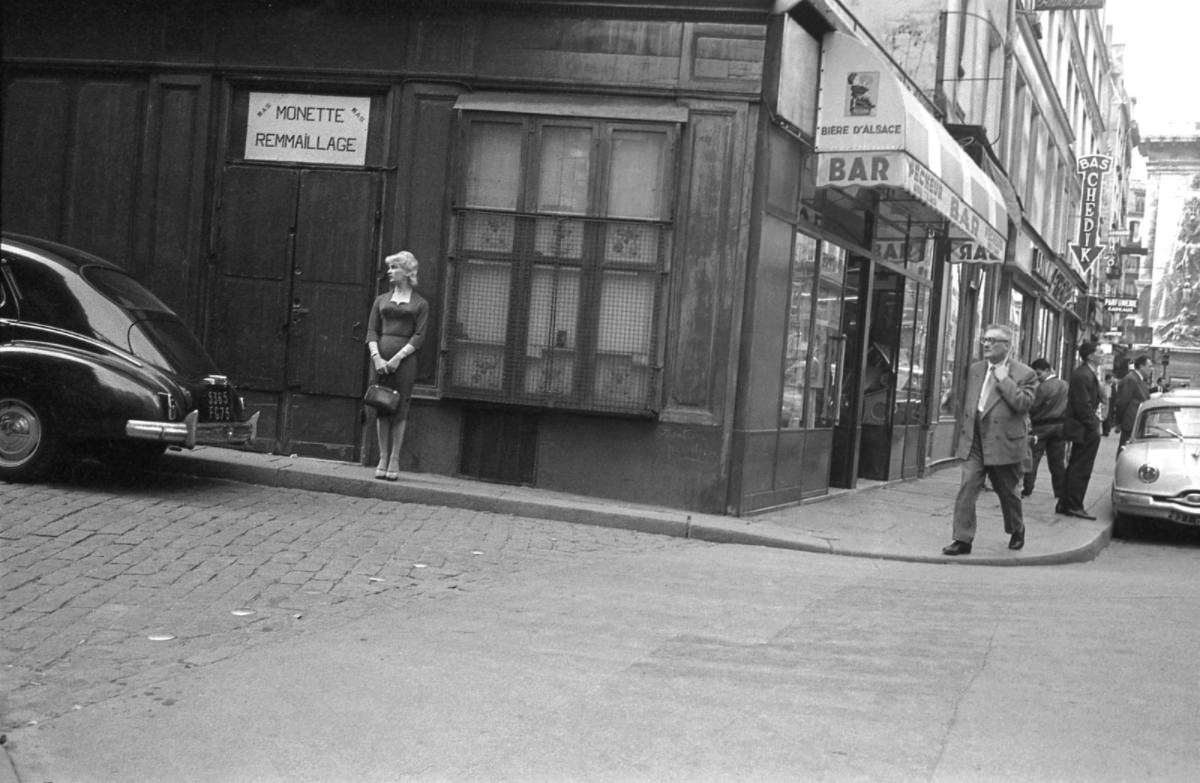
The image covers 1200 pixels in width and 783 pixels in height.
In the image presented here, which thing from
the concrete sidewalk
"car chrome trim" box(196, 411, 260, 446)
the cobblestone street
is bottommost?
the cobblestone street

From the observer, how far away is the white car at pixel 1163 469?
1276 cm

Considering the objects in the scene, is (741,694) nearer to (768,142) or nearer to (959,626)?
(959,626)

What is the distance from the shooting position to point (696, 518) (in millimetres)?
11055

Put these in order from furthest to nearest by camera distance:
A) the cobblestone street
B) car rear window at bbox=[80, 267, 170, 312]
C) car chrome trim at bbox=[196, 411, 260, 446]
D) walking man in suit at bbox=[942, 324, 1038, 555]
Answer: walking man in suit at bbox=[942, 324, 1038, 555]
car rear window at bbox=[80, 267, 170, 312]
car chrome trim at bbox=[196, 411, 260, 446]
the cobblestone street

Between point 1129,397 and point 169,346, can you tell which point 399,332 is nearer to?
point 169,346

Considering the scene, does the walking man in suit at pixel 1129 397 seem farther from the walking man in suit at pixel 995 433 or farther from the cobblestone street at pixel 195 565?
the cobblestone street at pixel 195 565

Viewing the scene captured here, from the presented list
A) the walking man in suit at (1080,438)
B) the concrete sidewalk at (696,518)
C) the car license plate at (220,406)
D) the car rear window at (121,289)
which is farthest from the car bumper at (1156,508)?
the car rear window at (121,289)

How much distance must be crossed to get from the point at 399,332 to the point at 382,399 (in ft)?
2.06

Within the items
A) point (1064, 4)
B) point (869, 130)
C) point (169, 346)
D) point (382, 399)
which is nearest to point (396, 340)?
point (382, 399)

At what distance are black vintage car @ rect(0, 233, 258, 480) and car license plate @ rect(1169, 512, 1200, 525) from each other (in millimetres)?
8551

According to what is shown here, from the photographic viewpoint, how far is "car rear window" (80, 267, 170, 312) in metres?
10.4

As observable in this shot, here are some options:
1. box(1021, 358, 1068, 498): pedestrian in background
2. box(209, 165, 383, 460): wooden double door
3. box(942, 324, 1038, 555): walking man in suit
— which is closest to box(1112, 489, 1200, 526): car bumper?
box(1021, 358, 1068, 498): pedestrian in background

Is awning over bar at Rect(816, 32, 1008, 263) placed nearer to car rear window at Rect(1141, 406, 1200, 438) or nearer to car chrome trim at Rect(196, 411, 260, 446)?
car rear window at Rect(1141, 406, 1200, 438)

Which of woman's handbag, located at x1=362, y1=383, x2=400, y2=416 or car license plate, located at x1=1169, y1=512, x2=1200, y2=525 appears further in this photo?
car license plate, located at x1=1169, y1=512, x2=1200, y2=525
